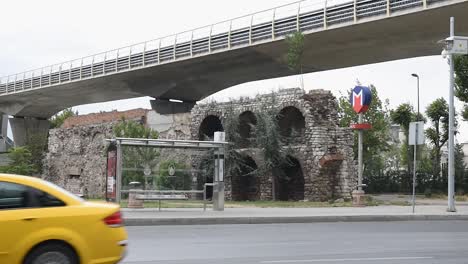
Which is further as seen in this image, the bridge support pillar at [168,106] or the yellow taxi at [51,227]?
the bridge support pillar at [168,106]

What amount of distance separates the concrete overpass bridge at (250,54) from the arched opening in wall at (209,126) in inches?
450

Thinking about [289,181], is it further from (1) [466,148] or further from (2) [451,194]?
(1) [466,148]

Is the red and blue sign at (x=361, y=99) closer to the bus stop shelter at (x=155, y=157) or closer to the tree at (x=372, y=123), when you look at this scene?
the bus stop shelter at (x=155, y=157)

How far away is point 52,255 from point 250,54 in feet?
161

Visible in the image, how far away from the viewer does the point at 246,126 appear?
3894cm

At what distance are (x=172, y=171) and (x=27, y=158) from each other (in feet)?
131

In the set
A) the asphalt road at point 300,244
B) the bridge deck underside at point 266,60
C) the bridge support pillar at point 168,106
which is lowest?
the asphalt road at point 300,244

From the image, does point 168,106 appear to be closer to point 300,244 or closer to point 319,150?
point 319,150

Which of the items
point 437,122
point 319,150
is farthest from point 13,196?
point 437,122

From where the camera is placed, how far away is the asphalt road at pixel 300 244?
427 inches

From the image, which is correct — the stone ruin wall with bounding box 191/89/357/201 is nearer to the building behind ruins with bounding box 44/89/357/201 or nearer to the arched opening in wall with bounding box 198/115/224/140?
the building behind ruins with bounding box 44/89/357/201

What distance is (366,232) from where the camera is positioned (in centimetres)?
1612

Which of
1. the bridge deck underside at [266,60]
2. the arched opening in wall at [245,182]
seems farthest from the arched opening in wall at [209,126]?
the bridge deck underside at [266,60]

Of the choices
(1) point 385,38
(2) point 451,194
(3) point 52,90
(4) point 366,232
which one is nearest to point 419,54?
(1) point 385,38
